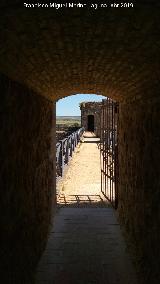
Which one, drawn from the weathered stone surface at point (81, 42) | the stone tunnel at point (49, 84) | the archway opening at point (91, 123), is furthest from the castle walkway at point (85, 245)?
the archway opening at point (91, 123)

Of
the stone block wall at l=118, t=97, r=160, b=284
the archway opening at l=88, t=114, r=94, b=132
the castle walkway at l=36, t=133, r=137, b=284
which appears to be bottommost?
the castle walkway at l=36, t=133, r=137, b=284

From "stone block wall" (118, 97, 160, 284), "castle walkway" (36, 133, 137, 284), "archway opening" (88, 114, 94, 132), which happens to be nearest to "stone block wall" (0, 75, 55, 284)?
"castle walkway" (36, 133, 137, 284)

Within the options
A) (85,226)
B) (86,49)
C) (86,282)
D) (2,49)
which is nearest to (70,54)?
(86,49)

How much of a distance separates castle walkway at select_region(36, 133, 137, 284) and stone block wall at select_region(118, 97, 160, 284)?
49 centimetres

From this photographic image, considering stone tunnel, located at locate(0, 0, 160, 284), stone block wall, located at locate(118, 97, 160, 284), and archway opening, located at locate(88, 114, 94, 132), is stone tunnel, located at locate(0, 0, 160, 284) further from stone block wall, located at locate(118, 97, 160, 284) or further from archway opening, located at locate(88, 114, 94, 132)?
archway opening, located at locate(88, 114, 94, 132)

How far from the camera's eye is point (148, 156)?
14.0 feet

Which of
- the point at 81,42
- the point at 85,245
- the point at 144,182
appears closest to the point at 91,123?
the point at 85,245

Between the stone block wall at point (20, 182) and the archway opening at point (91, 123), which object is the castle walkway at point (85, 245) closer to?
the stone block wall at point (20, 182)

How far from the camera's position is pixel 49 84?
207 inches

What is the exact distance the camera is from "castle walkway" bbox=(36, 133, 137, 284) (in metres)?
5.34

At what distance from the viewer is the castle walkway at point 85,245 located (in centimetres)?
534

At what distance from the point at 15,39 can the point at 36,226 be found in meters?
3.46

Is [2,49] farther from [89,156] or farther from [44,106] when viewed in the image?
[89,156]

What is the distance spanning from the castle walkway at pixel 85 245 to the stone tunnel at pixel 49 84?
0.39 metres
